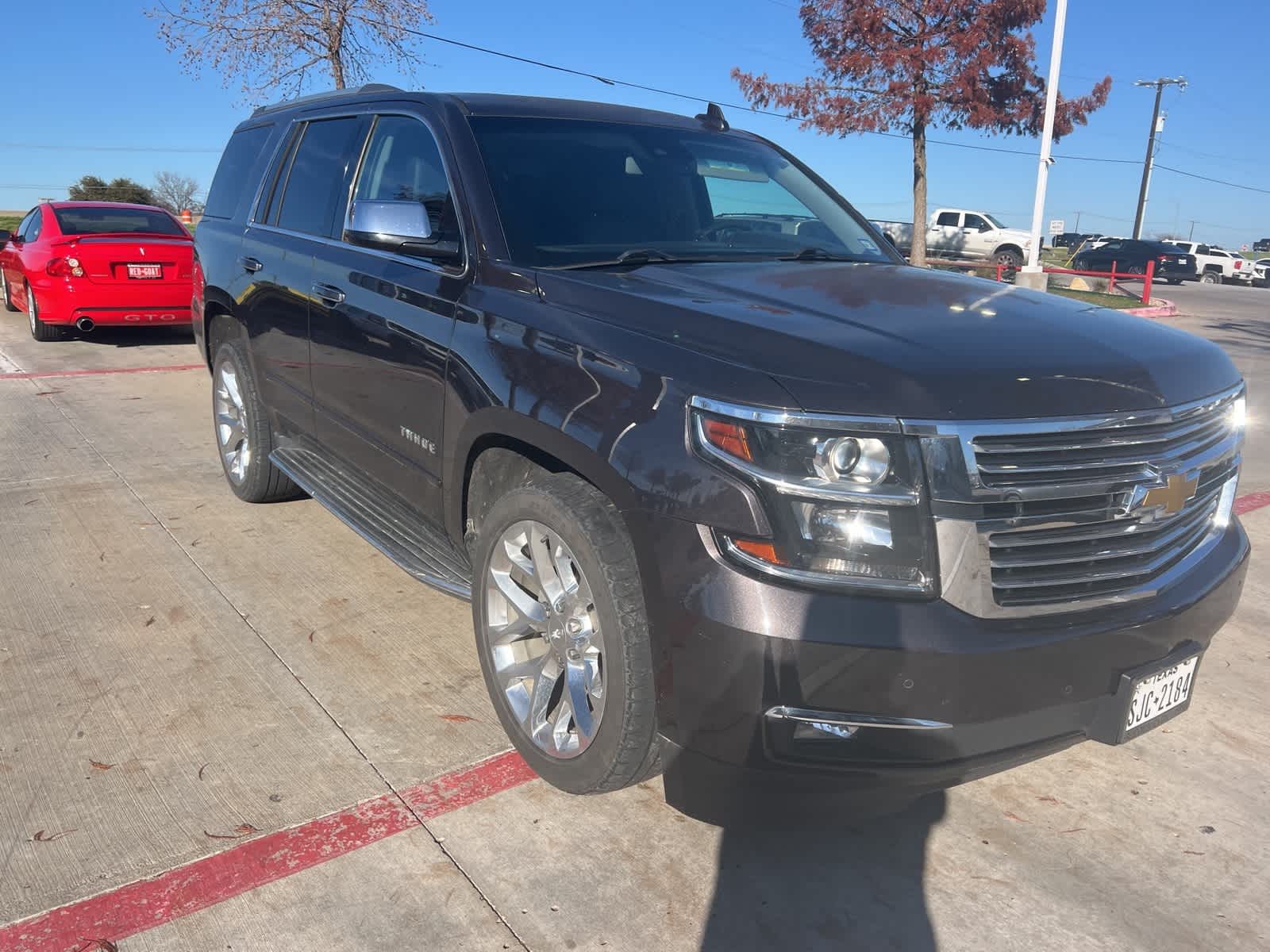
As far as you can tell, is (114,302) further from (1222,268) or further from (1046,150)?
(1222,268)

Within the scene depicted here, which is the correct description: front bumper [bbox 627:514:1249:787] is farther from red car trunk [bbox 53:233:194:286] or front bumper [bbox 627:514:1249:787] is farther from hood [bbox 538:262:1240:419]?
red car trunk [bbox 53:233:194:286]

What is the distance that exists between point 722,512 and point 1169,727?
2.20 metres

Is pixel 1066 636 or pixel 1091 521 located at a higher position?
pixel 1091 521

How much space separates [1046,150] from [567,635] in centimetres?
1956

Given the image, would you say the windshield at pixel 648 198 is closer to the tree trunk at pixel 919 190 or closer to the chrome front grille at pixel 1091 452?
the chrome front grille at pixel 1091 452

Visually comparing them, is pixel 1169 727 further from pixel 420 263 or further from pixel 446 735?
pixel 420 263

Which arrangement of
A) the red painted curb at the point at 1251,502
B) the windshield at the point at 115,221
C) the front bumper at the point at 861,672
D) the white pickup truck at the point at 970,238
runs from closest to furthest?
the front bumper at the point at 861,672, the red painted curb at the point at 1251,502, the windshield at the point at 115,221, the white pickup truck at the point at 970,238

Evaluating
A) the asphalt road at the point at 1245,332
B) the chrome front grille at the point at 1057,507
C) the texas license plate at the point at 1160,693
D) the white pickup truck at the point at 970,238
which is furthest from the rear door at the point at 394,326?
the white pickup truck at the point at 970,238

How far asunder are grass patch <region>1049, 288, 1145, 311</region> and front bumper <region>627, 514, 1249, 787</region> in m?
19.4

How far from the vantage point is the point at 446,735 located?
3320 millimetres

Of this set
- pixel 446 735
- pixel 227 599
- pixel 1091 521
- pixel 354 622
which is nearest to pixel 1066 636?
pixel 1091 521

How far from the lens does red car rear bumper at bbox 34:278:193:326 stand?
34.1ft

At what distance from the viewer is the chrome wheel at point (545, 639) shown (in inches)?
108

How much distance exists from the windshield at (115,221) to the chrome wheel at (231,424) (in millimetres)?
6315
